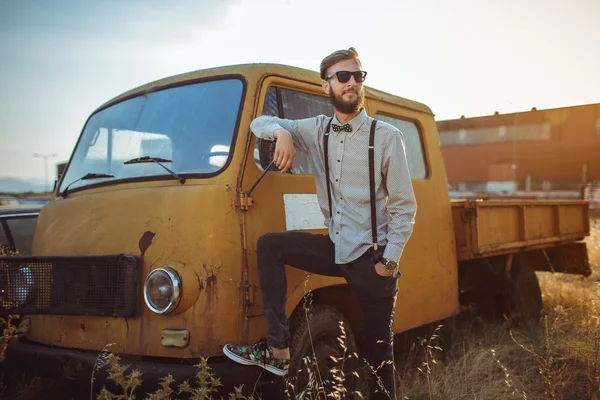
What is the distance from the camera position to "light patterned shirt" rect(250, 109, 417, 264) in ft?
9.88

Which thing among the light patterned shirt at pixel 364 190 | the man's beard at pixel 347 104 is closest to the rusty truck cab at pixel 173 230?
the light patterned shirt at pixel 364 190

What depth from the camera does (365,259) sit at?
120 inches

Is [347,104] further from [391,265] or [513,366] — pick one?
[513,366]

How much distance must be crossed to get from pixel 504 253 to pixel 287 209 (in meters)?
3.20

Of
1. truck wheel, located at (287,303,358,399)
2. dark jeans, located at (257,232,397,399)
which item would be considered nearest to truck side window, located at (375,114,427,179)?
truck wheel, located at (287,303,358,399)

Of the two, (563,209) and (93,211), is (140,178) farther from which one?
(563,209)

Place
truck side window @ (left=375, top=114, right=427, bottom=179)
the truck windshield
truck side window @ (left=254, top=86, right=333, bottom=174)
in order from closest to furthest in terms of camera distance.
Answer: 1. the truck windshield
2. truck side window @ (left=254, top=86, right=333, bottom=174)
3. truck side window @ (left=375, top=114, right=427, bottom=179)

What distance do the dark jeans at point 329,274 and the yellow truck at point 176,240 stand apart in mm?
220

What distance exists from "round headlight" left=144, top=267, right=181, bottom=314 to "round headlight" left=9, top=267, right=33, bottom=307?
83 cm

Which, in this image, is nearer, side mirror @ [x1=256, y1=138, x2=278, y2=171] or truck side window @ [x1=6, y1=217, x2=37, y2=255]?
side mirror @ [x1=256, y1=138, x2=278, y2=171]

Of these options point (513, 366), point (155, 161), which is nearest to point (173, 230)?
point (155, 161)

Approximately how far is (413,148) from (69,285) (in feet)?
9.82

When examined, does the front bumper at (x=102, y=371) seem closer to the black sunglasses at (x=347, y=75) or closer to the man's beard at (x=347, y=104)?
the man's beard at (x=347, y=104)

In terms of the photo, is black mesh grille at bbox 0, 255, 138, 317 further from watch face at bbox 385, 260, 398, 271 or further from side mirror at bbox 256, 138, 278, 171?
watch face at bbox 385, 260, 398, 271
